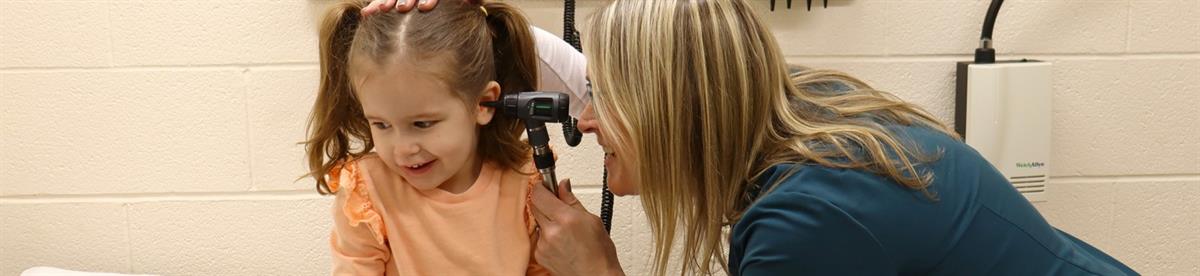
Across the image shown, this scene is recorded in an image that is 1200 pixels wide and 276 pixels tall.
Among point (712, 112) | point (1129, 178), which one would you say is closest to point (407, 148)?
point (712, 112)

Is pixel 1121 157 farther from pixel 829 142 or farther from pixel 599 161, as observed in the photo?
pixel 829 142

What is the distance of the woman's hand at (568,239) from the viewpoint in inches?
50.0

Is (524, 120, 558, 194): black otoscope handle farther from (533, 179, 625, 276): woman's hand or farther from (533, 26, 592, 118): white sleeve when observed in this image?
(533, 26, 592, 118): white sleeve

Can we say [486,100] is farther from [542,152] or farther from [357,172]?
[357,172]

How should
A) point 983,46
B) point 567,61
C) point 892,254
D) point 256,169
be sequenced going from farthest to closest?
point 256,169
point 983,46
point 567,61
point 892,254

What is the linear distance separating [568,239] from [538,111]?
20 cm

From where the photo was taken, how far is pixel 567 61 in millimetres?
1414

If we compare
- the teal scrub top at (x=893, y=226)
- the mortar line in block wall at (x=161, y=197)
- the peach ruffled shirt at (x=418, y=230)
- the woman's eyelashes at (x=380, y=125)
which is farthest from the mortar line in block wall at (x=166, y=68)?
the teal scrub top at (x=893, y=226)

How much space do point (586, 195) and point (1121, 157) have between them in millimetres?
994

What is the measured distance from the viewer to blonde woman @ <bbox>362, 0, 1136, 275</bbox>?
981 millimetres

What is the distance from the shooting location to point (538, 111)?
1.15m

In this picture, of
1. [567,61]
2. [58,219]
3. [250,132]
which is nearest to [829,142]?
[567,61]

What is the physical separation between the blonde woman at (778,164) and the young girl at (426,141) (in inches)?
8.4

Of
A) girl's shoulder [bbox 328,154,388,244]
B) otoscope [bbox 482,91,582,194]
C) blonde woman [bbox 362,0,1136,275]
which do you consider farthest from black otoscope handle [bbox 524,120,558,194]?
girl's shoulder [bbox 328,154,388,244]
